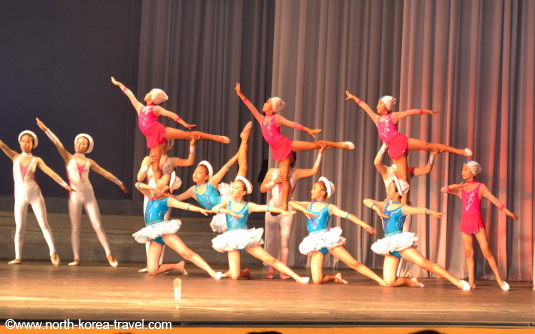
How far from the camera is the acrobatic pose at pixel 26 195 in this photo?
7750 millimetres

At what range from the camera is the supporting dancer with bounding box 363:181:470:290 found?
6445mm

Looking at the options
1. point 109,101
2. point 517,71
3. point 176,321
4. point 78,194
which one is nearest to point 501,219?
point 517,71

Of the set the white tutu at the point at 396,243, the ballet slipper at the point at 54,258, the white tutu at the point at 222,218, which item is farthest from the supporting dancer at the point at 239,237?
the ballet slipper at the point at 54,258

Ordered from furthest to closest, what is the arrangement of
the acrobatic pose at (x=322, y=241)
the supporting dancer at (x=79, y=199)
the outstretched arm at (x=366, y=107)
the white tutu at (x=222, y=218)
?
the supporting dancer at (x=79, y=199) < the outstretched arm at (x=366, y=107) < the white tutu at (x=222, y=218) < the acrobatic pose at (x=322, y=241)

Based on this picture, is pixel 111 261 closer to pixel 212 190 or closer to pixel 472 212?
pixel 212 190

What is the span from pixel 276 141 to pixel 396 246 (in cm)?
173

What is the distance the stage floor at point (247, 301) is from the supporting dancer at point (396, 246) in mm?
183

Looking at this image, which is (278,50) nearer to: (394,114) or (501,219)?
(394,114)

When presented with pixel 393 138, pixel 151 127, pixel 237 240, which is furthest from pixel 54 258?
pixel 393 138

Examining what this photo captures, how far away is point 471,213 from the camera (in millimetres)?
7098

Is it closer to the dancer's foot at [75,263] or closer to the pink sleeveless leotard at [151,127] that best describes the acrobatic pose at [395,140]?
the pink sleeveless leotard at [151,127]

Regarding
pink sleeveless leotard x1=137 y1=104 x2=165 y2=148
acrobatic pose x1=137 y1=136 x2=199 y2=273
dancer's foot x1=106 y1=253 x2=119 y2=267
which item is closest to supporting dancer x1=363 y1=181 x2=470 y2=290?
acrobatic pose x1=137 y1=136 x2=199 y2=273

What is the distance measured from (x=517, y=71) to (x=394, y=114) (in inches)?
64.6

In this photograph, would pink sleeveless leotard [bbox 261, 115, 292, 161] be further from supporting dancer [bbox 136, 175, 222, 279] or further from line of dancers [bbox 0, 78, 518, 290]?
supporting dancer [bbox 136, 175, 222, 279]
